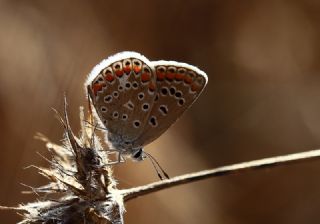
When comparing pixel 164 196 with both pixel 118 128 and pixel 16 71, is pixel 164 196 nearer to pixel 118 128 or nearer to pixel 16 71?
pixel 16 71

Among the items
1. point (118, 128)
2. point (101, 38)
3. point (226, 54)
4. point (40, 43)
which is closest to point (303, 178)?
point (226, 54)

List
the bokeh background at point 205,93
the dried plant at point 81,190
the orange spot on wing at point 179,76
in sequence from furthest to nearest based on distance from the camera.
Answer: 1. the bokeh background at point 205,93
2. the orange spot on wing at point 179,76
3. the dried plant at point 81,190

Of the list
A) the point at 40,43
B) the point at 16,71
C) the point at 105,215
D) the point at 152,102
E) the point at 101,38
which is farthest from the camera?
the point at 101,38

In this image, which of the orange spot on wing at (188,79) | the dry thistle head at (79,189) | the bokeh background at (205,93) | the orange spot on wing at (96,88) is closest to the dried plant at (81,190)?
the dry thistle head at (79,189)

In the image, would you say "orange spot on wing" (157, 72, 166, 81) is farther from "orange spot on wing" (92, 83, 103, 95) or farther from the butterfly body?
"orange spot on wing" (92, 83, 103, 95)

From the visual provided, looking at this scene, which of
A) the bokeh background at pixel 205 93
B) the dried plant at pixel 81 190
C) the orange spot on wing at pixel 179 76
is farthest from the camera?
the bokeh background at pixel 205 93

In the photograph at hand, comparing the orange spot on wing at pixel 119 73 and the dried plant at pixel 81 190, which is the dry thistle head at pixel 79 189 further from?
the orange spot on wing at pixel 119 73

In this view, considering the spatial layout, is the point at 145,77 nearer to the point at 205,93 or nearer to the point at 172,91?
the point at 172,91
